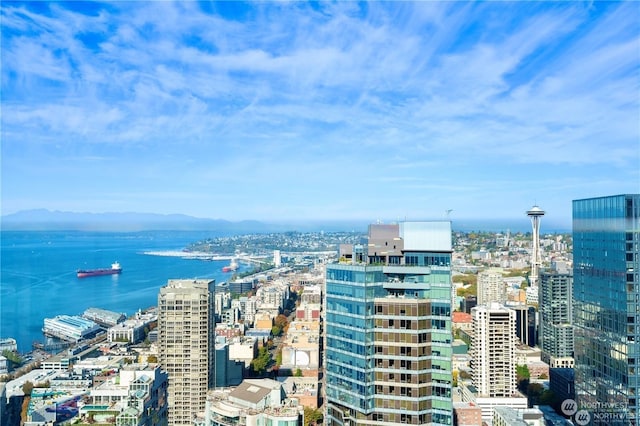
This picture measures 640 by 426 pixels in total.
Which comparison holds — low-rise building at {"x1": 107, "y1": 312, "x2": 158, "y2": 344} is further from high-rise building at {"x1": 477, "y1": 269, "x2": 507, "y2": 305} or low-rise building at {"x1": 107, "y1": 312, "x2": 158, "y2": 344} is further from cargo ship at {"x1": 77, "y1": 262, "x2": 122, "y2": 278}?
cargo ship at {"x1": 77, "y1": 262, "x2": 122, "y2": 278}

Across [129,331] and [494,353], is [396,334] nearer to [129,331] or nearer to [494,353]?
[494,353]

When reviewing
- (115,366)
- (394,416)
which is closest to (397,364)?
(394,416)

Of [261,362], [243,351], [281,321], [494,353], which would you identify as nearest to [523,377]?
[494,353]

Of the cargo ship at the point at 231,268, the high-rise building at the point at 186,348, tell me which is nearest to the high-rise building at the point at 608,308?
the high-rise building at the point at 186,348

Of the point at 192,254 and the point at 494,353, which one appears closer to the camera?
the point at 494,353

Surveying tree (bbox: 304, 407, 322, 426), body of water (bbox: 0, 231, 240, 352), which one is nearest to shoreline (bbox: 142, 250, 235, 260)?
body of water (bbox: 0, 231, 240, 352)

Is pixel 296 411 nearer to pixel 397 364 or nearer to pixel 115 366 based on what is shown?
pixel 397 364

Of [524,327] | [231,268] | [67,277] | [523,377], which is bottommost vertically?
[523,377]
